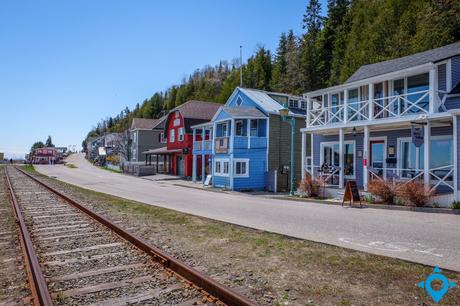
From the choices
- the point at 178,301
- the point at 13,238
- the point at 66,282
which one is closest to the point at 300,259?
the point at 178,301

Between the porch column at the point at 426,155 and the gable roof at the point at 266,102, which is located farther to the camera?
the gable roof at the point at 266,102

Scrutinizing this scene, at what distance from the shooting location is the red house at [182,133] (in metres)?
41.3

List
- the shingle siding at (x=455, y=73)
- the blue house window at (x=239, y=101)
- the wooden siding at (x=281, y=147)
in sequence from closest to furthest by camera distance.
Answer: the shingle siding at (x=455, y=73) < the wooden siding at (x=281, y=147) < the blue house window at (x=239, y=101)

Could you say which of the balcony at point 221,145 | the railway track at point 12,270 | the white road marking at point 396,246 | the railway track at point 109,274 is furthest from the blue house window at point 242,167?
the white road marking at point 396,246

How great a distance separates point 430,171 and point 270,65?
58383 mm

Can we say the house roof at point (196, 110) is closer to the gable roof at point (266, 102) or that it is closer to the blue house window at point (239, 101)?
the blue house window at point (239, 101)

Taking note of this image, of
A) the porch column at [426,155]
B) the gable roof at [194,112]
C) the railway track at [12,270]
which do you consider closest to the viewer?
the railway track at [12,270]

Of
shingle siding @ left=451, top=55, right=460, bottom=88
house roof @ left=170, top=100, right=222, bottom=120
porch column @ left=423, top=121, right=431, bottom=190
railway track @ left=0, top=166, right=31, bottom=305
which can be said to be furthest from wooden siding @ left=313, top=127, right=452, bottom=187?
house roof @ left=170, top=100, right=222, bottom=120

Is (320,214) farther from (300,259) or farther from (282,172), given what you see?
(282,172)

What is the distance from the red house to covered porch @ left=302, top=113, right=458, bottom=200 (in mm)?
20138

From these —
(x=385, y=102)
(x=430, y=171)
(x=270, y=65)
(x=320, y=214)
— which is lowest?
(x=320, y=214)

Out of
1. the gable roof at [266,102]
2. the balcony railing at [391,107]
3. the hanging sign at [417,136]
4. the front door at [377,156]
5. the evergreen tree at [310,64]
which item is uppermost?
the evergreen tree at [310,64]

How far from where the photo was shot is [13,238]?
852 centimetres

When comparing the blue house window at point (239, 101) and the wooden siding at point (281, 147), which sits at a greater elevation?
the blue house window at point (239, 101)
